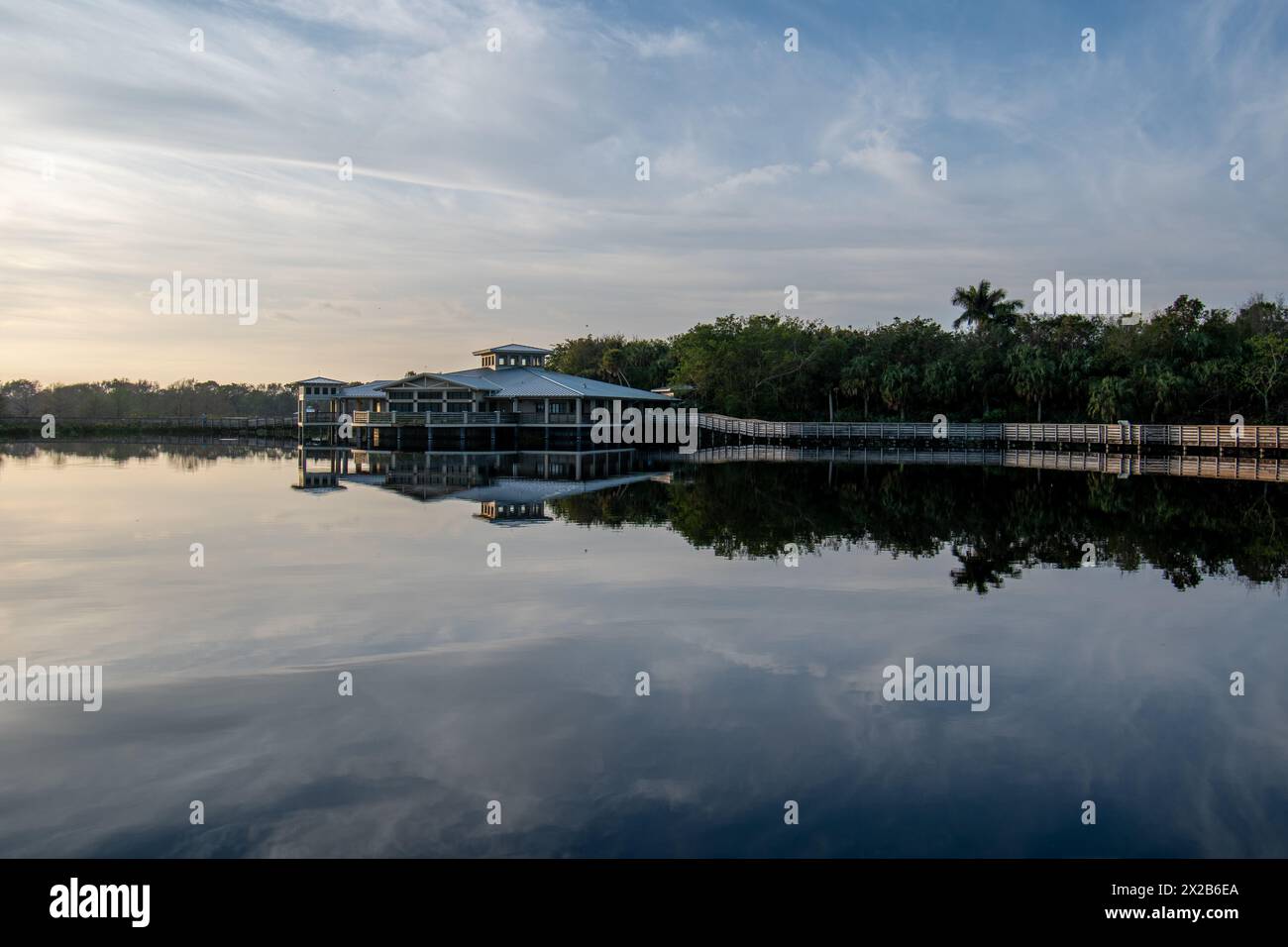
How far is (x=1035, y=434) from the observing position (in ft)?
211

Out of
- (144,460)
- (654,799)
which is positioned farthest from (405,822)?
(144,460)

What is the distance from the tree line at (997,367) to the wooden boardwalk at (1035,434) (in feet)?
14.8

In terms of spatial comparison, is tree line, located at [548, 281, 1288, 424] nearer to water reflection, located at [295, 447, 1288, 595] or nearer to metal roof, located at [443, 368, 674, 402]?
metal roof, located at [443, 368, 674, 402]

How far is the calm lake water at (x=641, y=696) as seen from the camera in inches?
285

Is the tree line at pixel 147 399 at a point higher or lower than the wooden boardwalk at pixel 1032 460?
higher

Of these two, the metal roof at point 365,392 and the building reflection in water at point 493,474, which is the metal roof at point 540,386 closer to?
the building reflection in water at point 493,474

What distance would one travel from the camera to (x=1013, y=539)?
2206cm

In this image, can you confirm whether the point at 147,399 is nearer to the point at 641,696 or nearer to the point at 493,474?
the point at 493,474

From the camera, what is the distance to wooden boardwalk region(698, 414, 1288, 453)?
173 ft

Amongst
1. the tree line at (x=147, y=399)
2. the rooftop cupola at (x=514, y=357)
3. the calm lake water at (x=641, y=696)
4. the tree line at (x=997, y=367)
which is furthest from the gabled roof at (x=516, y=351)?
the tree line at (x=147, y=399)

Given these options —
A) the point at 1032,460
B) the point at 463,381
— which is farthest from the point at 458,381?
the point at 1032,460

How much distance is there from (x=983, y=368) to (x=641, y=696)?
7048 cm

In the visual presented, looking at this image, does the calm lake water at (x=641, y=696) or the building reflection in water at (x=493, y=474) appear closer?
the calm lake water at (x=641, y=696)

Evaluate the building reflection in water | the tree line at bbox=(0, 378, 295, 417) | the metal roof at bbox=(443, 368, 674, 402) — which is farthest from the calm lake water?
the tree line at bbox=(0, 378, 295, 417)
